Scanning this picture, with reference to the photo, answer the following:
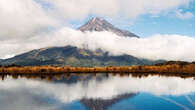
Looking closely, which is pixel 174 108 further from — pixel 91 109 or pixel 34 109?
pixel 34 109

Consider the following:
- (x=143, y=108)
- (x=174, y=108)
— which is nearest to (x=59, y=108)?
(x=143, y=108)

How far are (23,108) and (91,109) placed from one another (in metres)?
16.6

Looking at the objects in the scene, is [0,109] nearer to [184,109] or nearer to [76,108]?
[76,108]

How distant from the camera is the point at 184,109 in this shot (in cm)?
4622

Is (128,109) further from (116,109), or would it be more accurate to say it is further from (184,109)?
(184,109)

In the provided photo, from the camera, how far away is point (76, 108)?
4541 centimetres

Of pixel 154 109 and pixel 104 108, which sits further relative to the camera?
pixel 154 109

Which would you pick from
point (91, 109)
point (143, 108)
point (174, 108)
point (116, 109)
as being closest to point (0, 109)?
point (91, 109)

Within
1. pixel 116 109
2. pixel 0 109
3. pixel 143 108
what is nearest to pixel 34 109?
pixel 0 109

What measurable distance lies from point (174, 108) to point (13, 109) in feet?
123

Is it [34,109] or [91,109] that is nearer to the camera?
[91,109]

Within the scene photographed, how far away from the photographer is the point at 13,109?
148ft

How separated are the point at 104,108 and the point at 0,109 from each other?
23593mm

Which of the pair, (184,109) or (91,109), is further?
(184,109)
